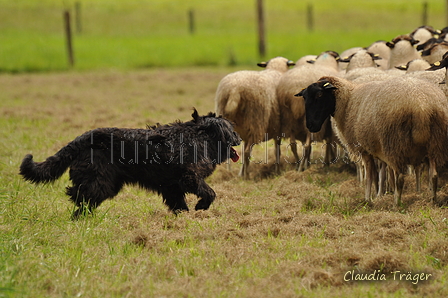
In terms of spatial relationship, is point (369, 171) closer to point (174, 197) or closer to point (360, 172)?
point (360, 172)

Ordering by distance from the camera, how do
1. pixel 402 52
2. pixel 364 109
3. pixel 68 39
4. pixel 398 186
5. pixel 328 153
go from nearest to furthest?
pixel 398 186, pixel 364 109, pixel 328 153, pixel 402 52, pixel 68 39

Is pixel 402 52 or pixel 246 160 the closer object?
pixel 246 160

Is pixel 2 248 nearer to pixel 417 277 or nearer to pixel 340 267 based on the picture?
pixel 340 267

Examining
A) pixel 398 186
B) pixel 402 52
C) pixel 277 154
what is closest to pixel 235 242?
pixel 398 186

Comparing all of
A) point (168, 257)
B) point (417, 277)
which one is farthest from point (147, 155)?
point (417, 277)

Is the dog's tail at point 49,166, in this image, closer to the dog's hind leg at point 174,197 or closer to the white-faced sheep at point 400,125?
the dog's hind leg at point 174,197

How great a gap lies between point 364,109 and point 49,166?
3282mm

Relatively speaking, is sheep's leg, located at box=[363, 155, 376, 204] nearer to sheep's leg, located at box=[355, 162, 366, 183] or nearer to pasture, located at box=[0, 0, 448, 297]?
pasture, located at box=[0, 0, 448, 297]

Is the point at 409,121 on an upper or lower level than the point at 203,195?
upper

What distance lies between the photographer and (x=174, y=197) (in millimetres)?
5566

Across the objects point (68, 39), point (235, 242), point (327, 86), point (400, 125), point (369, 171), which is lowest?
point (235, 242)

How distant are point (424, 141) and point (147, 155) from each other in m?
2.64

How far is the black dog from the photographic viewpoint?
199 inches

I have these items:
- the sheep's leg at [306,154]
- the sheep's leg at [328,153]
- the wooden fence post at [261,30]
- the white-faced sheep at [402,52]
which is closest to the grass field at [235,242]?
the sheep's leg at [328,153]
